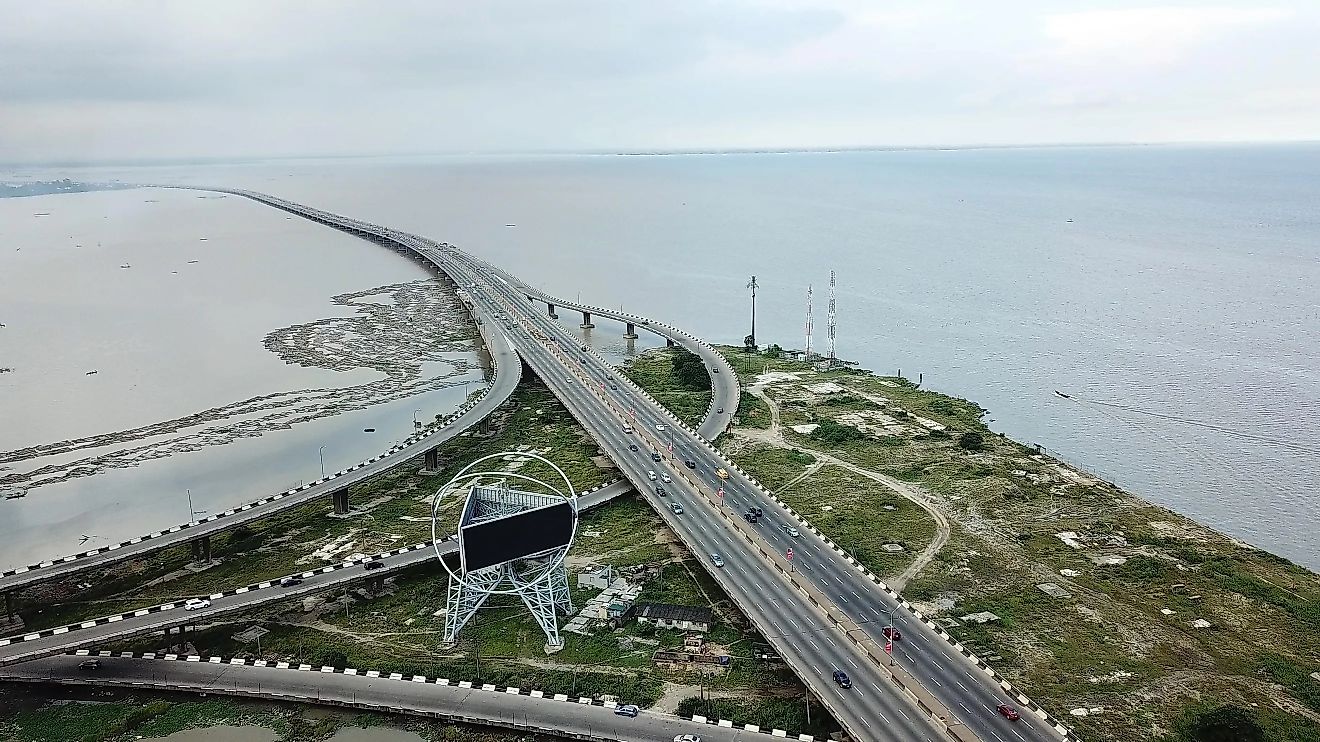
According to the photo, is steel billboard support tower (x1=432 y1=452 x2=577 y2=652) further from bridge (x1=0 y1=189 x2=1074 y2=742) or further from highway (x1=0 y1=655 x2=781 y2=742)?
bridge (x1=0 y1=189 x2=1074 y2=742)

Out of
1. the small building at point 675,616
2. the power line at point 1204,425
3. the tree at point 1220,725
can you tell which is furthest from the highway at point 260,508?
the power line at point 1204,425

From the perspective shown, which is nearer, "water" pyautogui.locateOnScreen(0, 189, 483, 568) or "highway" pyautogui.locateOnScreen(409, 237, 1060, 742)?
"highway" pyautogui.locateOnScreen(409, 237, 1060, 742)

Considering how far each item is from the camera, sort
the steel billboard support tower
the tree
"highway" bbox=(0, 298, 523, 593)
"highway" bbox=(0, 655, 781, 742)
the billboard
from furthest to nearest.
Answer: "highway" bbox=(0, 298, 523, 593), the steel billboard support tower, the billboard, "highway" bbox=(0, 655, 781, 742), the tree

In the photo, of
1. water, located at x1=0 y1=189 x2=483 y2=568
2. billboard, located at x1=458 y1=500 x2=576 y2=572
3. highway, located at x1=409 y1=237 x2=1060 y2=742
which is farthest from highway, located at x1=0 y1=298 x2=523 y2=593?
billboard, located at x1=458 y1=500 x2=576 y2=572

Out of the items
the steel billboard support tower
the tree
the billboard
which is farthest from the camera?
the steel billboard support tower

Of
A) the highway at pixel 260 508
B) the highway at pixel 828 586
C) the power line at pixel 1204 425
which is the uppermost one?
the highway at pixel 260 508

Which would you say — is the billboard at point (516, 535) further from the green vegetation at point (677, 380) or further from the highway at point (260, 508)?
the green vegetation at point (677, 380)

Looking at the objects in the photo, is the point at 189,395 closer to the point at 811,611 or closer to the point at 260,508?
the point at 260,508
